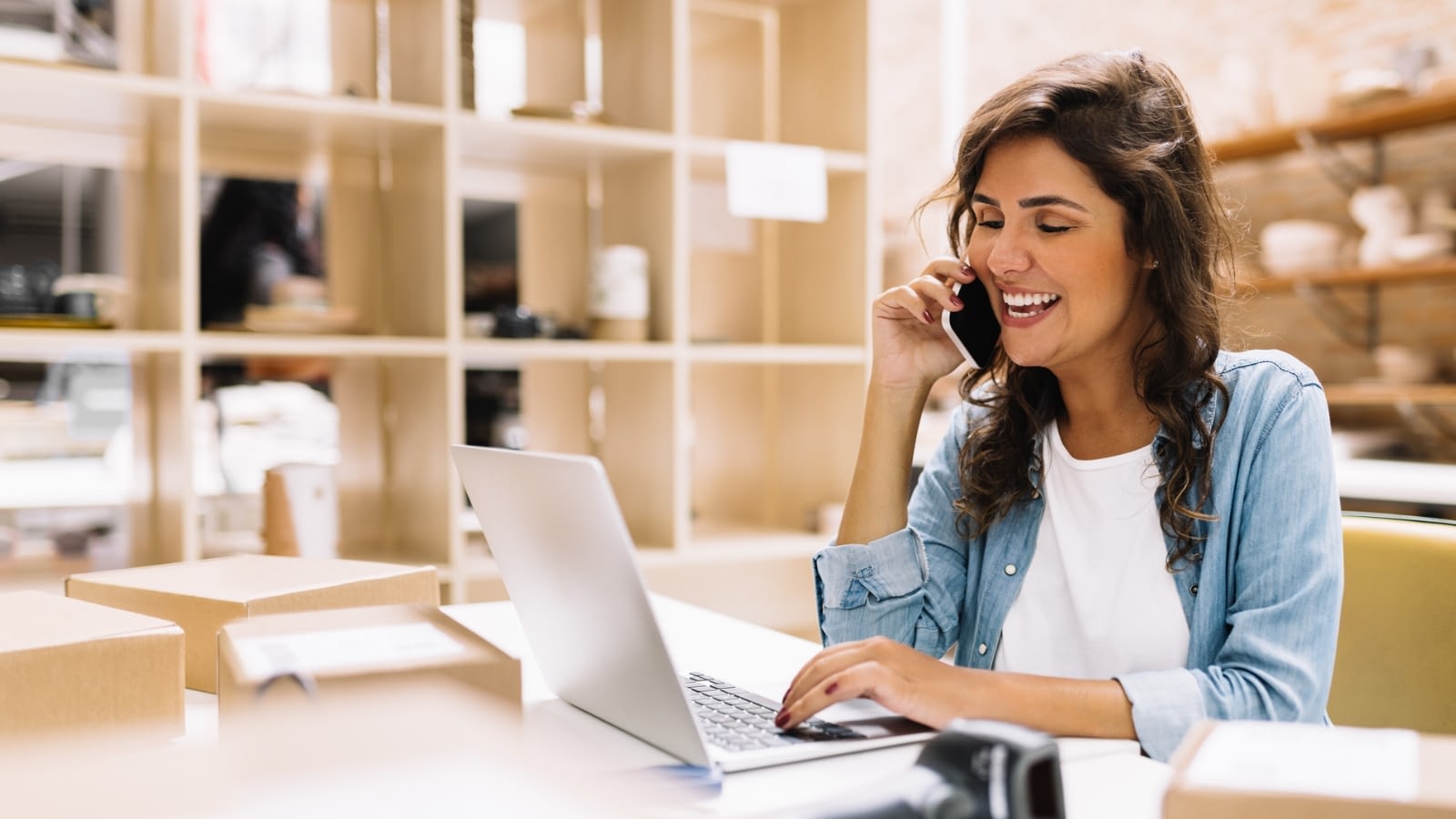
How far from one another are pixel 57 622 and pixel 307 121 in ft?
4.26

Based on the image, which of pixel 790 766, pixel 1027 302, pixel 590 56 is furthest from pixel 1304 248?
pixel 790 766

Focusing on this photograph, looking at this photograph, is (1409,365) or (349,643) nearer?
(349,643)

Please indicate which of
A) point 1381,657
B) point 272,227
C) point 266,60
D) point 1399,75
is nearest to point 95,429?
point 272,227

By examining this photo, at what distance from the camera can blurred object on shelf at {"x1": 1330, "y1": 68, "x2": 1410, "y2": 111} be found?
3.96 meters

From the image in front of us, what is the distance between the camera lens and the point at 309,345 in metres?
1.99

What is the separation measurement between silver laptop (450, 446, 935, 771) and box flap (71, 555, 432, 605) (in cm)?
24

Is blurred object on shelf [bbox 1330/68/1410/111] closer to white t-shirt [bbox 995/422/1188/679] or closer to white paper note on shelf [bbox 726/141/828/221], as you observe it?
white paper note on shelf [bbox 726/141/828/221]

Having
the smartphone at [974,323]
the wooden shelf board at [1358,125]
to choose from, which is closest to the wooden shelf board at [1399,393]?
the wooden shelf board at [1358,125]

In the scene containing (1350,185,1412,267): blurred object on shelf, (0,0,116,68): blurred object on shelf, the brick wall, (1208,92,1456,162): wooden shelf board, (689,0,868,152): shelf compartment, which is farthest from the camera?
the brick wall

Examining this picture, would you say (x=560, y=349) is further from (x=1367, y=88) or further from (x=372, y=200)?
(x=1367, y=88)

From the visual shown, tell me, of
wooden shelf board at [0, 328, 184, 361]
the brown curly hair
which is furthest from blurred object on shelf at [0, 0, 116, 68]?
the brown curly hair

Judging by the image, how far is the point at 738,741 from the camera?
0.90 meters

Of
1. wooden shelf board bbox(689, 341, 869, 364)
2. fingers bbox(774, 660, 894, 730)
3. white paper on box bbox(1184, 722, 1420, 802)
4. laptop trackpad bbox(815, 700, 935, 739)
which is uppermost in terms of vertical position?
wooden shelf board bbox(689, 341, 869, 364)

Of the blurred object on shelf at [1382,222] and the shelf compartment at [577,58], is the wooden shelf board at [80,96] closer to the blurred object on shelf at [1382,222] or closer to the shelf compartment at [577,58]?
the shelf compartment at [577,58]
